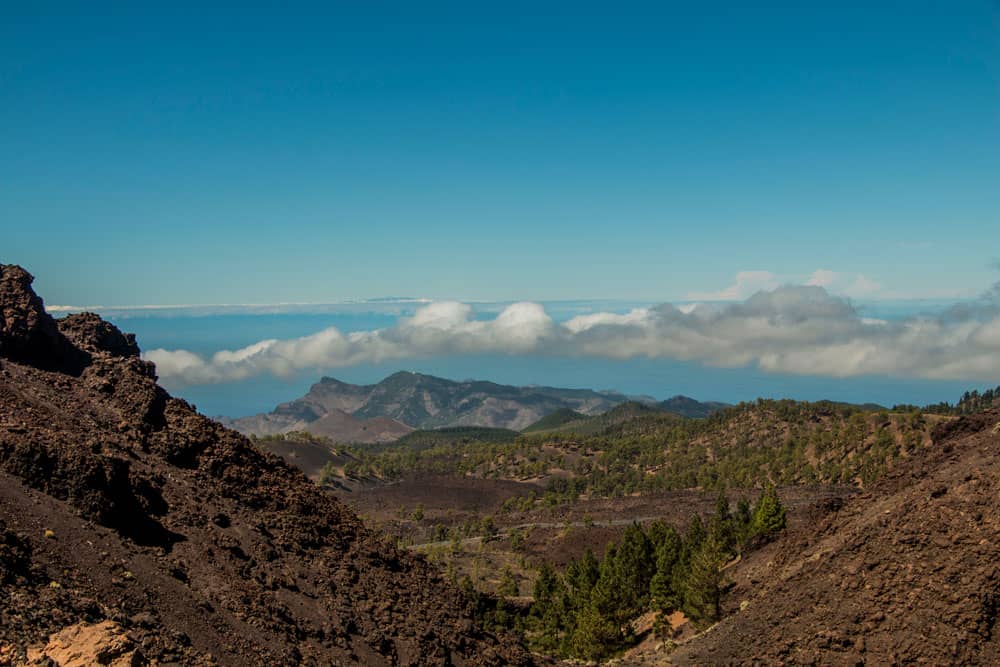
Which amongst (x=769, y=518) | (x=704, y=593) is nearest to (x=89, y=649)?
(x=704, y=593)

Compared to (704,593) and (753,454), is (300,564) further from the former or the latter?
(753,454)

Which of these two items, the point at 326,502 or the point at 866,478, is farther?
the point at 866,478

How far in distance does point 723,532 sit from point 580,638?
24104 mm

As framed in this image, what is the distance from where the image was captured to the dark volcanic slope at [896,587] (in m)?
28.2

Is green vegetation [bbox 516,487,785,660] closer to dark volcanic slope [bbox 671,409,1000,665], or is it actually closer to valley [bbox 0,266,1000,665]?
valley [bbox 0,266,1000,665]

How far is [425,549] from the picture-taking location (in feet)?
351

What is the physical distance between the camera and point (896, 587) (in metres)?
31.0

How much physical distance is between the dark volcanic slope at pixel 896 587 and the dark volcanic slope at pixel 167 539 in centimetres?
1474

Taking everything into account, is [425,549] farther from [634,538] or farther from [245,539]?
[245,539]

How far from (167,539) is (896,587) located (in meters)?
33.6

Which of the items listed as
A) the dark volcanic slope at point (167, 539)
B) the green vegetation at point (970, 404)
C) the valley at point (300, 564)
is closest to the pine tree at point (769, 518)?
the valley at point (300, 564)

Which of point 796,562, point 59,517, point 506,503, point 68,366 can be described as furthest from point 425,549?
point 59,517

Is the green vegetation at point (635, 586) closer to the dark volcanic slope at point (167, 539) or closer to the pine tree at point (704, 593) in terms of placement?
the pine tree at point (704, 593)

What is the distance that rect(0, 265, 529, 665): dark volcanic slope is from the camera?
1823cm
